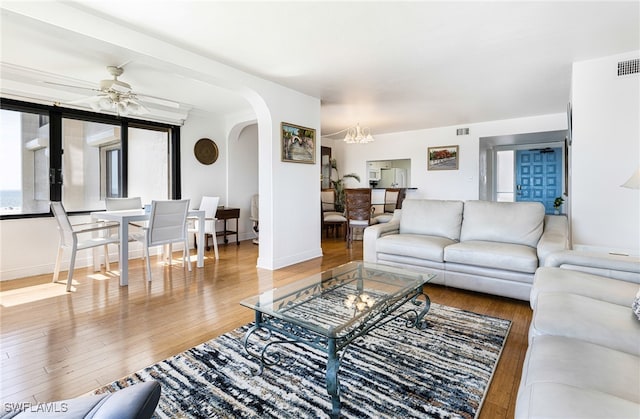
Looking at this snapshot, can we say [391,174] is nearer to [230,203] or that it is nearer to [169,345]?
[230,203]

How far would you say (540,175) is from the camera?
7.99 m

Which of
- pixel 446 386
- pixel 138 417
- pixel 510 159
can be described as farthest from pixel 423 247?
pixel 510 159

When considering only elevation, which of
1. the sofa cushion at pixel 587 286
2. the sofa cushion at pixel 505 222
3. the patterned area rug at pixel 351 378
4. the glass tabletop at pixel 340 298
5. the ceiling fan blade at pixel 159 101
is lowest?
the patterned area rug at pixel 351 378

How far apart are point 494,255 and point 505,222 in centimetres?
60

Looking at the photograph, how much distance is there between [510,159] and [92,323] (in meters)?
9.49

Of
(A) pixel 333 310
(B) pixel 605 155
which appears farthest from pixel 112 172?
(B) pixel 605 155

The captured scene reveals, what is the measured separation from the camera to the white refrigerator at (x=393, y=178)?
7887 mm

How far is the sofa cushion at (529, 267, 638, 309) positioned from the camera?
154cm

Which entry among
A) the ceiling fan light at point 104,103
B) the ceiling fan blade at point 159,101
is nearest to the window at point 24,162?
the ceiling fan blade at point 159,101

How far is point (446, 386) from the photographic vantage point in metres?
1.57

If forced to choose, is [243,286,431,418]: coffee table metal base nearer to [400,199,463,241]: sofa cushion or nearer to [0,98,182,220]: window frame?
[400,199,463,241]: sofa cushion

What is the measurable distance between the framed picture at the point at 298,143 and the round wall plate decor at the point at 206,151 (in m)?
2.16

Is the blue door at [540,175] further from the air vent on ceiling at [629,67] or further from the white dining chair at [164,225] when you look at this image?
the white dining chair at [164,225]

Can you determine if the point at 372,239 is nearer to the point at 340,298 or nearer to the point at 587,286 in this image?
the point at 340,298
